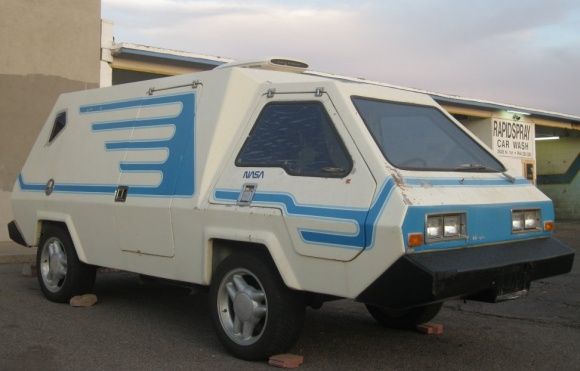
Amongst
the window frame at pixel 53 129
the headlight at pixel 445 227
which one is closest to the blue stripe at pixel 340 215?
the headlight at pixel 445 227

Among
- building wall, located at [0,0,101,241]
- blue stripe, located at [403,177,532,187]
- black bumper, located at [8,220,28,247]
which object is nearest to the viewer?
blue stripe, located at [403,177,532,187]

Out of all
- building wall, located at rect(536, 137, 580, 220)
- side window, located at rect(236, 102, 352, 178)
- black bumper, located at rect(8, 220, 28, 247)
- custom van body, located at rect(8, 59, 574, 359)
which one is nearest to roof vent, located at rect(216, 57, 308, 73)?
custom van body, located at rect(8, 59, 574, 359)

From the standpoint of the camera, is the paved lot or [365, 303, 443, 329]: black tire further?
[365, 303, 443, 329]: black tire

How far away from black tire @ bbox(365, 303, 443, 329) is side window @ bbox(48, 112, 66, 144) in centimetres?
395

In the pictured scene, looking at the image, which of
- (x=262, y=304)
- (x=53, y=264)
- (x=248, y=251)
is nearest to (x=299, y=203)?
(x=248, y=251)

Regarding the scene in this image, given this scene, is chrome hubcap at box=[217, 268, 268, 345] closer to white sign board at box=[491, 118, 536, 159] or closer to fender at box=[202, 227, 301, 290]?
fender at box=[202, 227, 301, 290]

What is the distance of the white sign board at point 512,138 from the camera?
20750 mm

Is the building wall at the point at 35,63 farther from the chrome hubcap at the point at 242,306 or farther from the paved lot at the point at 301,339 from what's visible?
the chrome hubcap at the point at 242,306

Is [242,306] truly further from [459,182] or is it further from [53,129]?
[53,129]

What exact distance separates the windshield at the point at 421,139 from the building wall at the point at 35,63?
8928 mm

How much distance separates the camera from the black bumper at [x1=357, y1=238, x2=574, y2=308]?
4176 millimetres

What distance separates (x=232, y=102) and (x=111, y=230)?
184cm

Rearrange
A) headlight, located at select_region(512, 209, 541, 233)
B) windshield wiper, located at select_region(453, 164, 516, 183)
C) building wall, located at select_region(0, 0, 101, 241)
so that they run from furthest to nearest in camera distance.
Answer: building wall, located at select_region(0, 0, 101, 241) < windshield wiper, located at select_region(453, 164, 516, 183) < headlight, located at select_region(512, 209, 541, 233)

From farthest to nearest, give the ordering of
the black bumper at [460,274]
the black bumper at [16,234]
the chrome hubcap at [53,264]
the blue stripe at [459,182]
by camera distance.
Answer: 1. the black bumper at [16,234]
2. the chrome hubcap at [53,264]
3. the blue stripe at [459,182]
4. the black bumper at [460,274]
